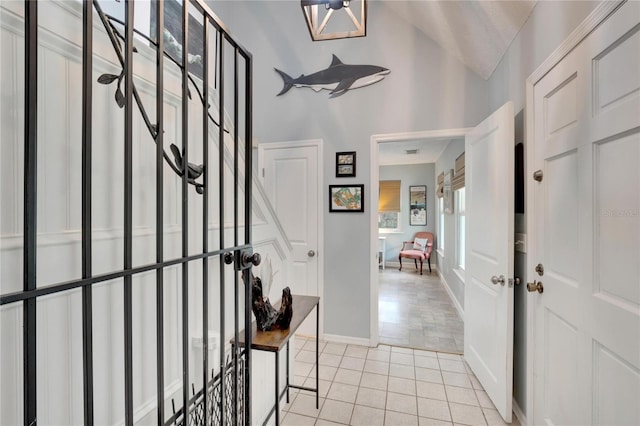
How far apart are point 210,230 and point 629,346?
1.64 metres

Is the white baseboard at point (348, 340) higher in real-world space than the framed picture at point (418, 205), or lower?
lower

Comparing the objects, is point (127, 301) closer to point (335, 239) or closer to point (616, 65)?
point (616, 65)

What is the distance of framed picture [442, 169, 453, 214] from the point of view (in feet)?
15.9

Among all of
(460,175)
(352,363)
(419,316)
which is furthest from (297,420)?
(460,175)

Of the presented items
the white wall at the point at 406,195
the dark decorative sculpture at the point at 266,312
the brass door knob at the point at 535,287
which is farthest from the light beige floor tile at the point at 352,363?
the white wall at the point at 406,195

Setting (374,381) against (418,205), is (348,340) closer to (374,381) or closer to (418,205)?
(374,381)

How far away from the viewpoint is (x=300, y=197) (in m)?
3.18

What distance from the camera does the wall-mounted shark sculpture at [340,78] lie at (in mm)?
2920

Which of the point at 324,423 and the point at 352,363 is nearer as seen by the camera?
the point at 324,423

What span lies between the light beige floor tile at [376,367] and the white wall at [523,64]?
949 mm

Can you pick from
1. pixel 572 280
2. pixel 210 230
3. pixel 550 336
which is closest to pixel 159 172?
pixel 210 230

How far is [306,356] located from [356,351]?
49 cm

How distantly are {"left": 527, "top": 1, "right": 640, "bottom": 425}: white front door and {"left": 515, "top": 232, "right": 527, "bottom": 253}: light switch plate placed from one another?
0.47 feet

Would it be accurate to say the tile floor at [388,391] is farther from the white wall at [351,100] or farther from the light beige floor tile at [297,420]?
the white wall at [351,100]
